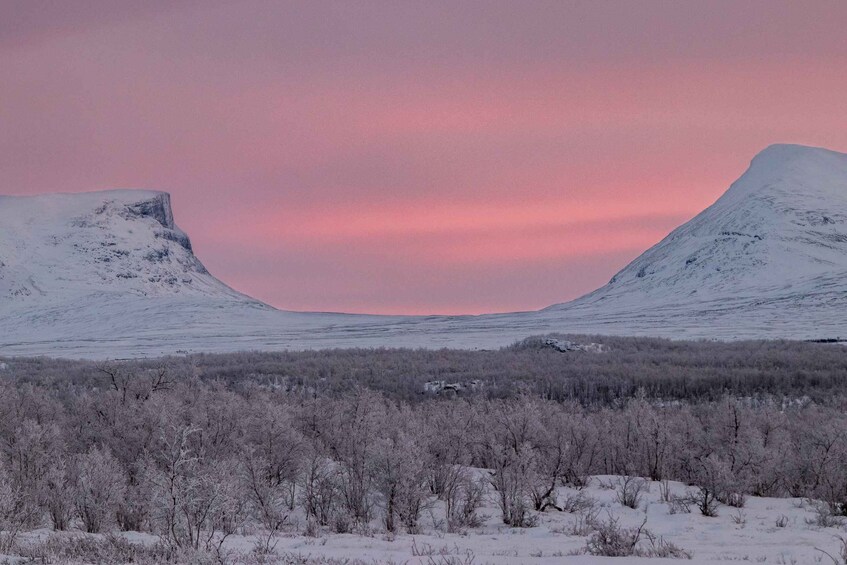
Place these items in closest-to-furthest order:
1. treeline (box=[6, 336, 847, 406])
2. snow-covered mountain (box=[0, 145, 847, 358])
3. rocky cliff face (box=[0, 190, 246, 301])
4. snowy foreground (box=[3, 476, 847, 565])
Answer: snowy foreground (box=[3, 476, 847, 565])
treeline (box=[6, 336, 847, 406])
snow-covered mountain (box=[0, 145, 847, 358])
rocky cliff face (box=[0, 190, 246, 301])

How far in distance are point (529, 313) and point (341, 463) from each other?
480 ft

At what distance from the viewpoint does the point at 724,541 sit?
16078 millimetres

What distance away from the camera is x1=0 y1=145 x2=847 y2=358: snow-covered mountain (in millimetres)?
121938

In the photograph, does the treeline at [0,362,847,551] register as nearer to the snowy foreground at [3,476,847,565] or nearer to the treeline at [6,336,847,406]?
the snowy foreground at [3,476,847,565]

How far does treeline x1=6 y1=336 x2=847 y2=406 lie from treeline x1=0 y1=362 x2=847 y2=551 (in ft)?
83.0

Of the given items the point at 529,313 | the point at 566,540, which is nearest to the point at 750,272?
the point at 529,313

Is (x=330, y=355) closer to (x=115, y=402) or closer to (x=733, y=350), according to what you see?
Result: (x=733, y=350)

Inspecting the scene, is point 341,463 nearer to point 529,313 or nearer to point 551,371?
point 551,371

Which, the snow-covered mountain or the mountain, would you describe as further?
the mountain

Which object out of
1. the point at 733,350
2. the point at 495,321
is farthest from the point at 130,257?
the point at 733,350

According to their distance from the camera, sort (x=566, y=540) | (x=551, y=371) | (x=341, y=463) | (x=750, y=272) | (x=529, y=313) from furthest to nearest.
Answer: (x=529, y=313), (x=750, y=272), (x=551, y=371), (x=341, y=463), (x=566, y=540)

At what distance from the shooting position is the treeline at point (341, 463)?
18.1 m

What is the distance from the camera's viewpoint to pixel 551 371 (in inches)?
3108

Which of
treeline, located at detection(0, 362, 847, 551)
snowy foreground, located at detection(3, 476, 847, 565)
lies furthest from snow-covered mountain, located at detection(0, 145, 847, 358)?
snowy foreground, located at detection(3, 476, 847, 565)
